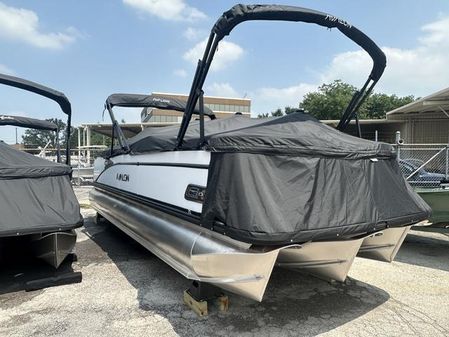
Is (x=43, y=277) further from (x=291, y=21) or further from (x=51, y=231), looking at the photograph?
(x=291, y=21)

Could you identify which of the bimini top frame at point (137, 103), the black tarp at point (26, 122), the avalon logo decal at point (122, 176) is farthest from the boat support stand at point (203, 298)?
the black tarp at point (26, 122)

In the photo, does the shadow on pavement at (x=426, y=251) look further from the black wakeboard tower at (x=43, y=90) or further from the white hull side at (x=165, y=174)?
the black wakeboard tower at (x=43, y=90)

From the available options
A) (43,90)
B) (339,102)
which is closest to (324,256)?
(43,90)

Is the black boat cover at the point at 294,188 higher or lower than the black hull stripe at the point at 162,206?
higher

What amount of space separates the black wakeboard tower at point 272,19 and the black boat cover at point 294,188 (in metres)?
0.63

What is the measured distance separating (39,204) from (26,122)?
4513mm

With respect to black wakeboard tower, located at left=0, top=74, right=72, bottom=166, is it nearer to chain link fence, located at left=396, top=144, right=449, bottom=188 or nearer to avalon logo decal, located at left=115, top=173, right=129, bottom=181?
avalon logo decal, located at left=115, top=173, right=129, bottom=181

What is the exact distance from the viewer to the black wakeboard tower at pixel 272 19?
3.03 m

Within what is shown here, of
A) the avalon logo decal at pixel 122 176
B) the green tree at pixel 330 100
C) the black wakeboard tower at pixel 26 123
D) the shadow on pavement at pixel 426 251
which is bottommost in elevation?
the shadow on pavement at pixel 426 251

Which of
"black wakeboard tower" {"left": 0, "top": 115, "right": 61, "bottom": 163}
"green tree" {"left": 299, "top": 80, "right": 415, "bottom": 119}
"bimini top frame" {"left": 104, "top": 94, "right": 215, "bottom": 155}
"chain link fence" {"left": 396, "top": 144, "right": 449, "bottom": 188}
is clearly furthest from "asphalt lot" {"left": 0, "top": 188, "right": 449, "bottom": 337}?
"green tree" {"left": 299, "top": 80, "right": 415, "bottom": 119}

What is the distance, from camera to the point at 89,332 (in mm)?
3088

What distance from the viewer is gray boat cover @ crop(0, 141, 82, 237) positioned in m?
3.84

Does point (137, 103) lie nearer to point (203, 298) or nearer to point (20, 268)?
point (20, 268)

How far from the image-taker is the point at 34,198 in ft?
13.4
